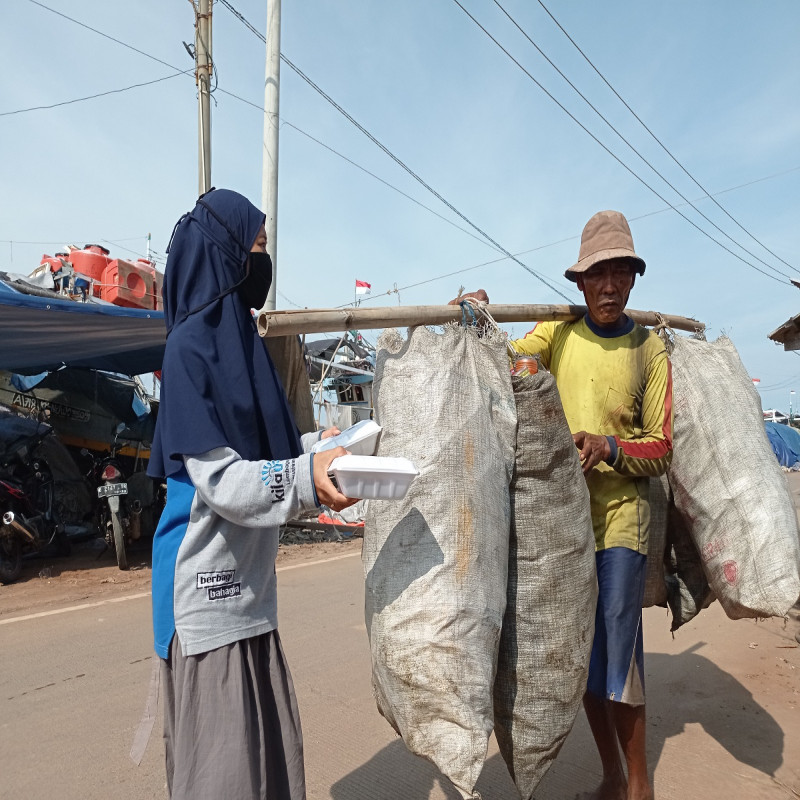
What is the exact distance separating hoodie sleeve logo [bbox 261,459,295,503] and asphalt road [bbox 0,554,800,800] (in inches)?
64.7

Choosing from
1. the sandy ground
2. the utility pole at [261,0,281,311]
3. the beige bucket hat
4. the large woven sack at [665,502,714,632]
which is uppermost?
the utility pole at [261,0,281,311]

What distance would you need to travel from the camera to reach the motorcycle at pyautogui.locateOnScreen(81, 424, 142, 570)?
6965 millimetres

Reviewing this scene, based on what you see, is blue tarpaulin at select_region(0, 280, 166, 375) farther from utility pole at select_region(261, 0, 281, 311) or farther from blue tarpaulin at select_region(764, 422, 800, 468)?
blue tarpaulin at select_region(764, 422, 800, 468)

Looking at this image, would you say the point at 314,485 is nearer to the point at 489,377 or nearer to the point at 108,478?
the point at 489,377

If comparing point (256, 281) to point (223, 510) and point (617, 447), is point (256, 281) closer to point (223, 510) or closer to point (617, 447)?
point (223, 510)

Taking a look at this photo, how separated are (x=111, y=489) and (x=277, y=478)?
6111 millimetres

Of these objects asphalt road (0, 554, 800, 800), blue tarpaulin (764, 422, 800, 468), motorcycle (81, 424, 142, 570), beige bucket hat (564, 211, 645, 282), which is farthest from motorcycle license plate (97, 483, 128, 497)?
blue tarpaulin (764, 422, 800, 468)

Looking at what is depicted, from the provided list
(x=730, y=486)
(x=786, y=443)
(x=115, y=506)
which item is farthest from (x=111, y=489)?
(x=786, y=443)

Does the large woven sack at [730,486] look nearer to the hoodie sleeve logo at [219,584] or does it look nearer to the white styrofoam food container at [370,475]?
the white styrofoam food container at [370,475]

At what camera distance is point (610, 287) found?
237 cm

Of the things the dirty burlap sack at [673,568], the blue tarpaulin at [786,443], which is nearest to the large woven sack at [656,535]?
the dirty burlap sack at [673,568]

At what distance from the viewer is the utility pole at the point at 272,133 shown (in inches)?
328

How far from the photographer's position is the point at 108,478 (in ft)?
23.6

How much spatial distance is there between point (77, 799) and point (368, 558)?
1.70 meters
